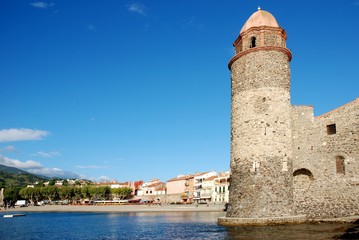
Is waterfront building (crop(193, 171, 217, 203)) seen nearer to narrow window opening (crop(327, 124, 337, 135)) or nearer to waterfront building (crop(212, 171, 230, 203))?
waterfront building (crop(212, 171, 230, 203))

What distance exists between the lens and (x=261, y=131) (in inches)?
689

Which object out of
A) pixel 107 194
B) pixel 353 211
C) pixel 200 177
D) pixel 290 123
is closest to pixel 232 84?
pixel 290 123

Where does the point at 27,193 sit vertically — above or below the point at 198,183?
below

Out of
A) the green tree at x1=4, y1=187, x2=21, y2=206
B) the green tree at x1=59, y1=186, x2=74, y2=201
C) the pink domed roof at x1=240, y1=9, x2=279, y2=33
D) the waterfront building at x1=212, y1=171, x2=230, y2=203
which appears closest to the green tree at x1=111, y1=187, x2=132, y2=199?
the green tree at x1=59, y1=186, x2=74, y2=201

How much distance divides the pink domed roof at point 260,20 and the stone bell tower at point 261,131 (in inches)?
2.0

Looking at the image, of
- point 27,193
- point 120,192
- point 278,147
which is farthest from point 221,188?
point 27,193

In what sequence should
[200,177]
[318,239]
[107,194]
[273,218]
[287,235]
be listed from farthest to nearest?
[107,194]
[200,177]
[273,218]
[287,235]
[318,239]

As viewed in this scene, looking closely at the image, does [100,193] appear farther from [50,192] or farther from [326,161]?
[326,161]

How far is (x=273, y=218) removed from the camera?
16328mm

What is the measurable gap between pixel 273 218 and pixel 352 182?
14.0 ft

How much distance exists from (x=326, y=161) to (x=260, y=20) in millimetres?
8008

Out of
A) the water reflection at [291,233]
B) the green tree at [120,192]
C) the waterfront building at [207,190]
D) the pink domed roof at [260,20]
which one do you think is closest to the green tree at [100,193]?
the green tree at [120,192]

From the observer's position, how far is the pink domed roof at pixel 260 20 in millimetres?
18839

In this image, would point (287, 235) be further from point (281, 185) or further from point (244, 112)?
point (244, 112)
